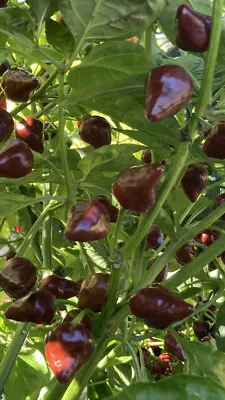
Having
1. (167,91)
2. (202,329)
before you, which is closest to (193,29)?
(167,91)

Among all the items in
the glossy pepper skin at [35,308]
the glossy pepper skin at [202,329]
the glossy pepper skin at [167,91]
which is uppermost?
the glossy pepper skin at [167,91]

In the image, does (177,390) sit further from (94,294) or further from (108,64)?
(108,64)

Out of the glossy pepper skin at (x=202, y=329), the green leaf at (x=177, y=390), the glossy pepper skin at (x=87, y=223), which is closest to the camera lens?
the green leaf at (x=177, y=390)

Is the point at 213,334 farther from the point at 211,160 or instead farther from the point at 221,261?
the point at 211,160

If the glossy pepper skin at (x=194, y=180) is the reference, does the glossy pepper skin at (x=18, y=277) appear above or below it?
below

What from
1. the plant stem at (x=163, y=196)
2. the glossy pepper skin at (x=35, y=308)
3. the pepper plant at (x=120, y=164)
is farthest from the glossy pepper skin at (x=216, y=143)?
the glossy pepper skin at (x=35, y=308)

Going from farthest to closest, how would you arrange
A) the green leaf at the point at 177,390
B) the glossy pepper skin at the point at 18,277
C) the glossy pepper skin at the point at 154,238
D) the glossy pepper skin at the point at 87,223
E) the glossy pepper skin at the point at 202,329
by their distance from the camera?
the glossy pepper skin at the point at 202,329 → the glossy pepper skin at the point at 154,238 → the glossy pepper skin at the point at 18,277 → the glossy pepper skin at the point at 87,223 → the green leaf at the point at 177,390

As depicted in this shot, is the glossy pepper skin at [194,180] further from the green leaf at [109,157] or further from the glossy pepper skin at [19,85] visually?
the glossy pepper skin at [19,85]
